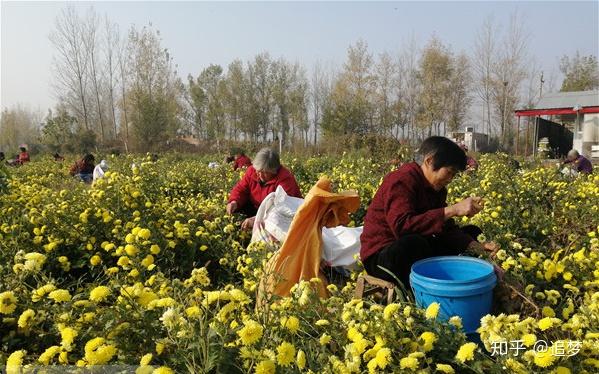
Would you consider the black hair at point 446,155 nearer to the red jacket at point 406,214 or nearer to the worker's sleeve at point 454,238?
the red jacket at point 406,214

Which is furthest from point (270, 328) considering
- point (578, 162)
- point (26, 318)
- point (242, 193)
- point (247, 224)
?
point (578, 162)

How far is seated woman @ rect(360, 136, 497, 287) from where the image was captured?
7.61 feet

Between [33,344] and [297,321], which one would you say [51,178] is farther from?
[297,321]

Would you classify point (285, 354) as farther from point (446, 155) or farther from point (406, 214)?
point (446, 155)

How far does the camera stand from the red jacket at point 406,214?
7.63 feet

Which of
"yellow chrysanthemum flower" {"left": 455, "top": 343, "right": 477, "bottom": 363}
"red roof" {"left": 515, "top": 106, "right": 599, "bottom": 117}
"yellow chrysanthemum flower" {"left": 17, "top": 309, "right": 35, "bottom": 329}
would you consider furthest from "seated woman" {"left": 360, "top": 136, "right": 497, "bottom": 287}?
"red roof" {"left": 515, "top": 106, "right": 599, "bottom": 117}

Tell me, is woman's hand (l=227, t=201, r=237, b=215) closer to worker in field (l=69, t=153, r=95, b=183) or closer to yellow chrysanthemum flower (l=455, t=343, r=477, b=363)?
yellow chrysanthemum flower (l=455, t=343, r=477, b=363)

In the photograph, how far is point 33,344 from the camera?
1721 millimetres

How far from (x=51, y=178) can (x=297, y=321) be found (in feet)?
25.9

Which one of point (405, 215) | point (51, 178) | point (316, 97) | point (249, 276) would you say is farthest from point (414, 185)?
point (316, 97)

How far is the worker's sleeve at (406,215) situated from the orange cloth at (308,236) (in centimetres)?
51

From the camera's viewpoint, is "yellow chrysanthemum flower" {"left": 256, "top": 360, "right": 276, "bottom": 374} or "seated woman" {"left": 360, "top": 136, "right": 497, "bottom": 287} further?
"seated woman" {"left": 360, "top": 136, "right": 497, "bottom": 287}

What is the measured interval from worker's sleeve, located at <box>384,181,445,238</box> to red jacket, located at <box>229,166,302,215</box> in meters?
1.49

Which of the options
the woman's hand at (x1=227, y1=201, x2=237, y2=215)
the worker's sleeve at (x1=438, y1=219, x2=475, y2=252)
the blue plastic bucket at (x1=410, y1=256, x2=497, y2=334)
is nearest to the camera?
the blue plastic bucket at (x1=410, y1=256, x2=497, y2=334)
